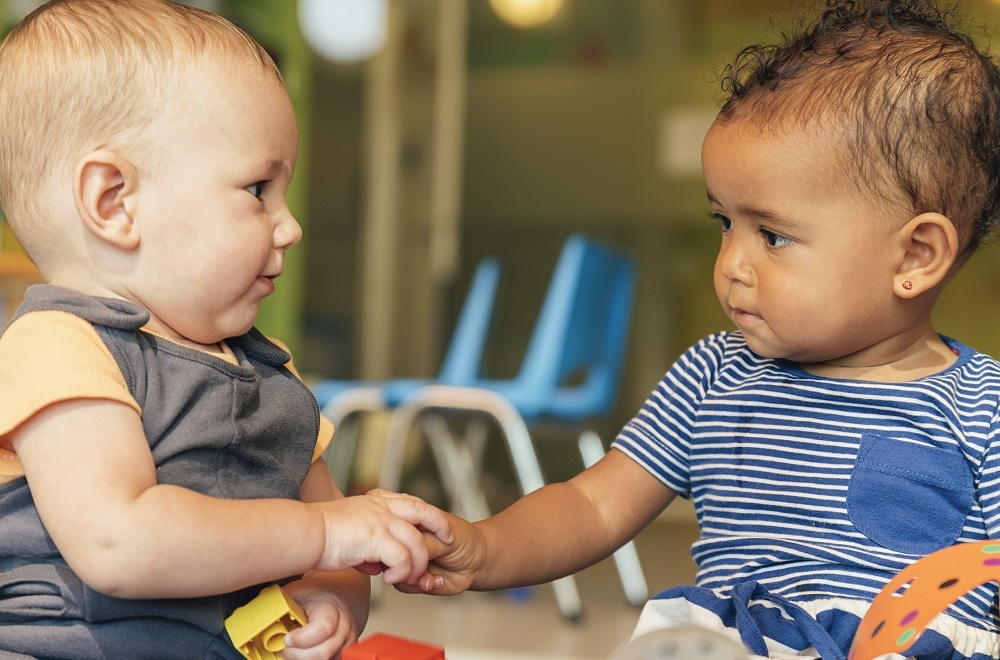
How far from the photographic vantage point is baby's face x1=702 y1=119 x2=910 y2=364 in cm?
82

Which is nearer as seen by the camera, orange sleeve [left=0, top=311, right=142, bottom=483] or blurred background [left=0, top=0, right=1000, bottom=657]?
orange sleeve [left=0, top=311, right=142, bottom=483]

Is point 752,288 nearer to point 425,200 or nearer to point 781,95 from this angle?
point 781,95

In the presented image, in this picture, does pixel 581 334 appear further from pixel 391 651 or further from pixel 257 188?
pixel 391 651

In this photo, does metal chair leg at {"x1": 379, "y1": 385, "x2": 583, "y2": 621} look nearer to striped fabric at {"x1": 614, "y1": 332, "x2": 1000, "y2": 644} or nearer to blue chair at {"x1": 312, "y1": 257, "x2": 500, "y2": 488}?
blue chair at {"x1": 312, "y1": 257, "x2": 500, "y2": 488}

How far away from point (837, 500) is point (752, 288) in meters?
0.17

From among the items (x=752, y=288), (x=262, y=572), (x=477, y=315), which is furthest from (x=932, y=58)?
(x=477, y=315)

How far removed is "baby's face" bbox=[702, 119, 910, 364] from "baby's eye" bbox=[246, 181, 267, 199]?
358 mm

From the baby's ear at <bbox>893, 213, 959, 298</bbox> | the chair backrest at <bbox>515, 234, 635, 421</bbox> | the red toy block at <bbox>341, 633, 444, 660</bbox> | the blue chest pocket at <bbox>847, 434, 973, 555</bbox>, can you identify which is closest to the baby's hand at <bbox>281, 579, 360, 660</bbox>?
the red toy block at <bbox>341, 633, 444, 660</bbox>

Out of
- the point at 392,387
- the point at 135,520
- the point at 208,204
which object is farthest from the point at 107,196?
the point at 392,387

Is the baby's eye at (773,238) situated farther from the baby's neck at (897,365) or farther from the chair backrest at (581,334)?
the chair backrest at (581,334)

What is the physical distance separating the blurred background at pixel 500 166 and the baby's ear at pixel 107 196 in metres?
3.70

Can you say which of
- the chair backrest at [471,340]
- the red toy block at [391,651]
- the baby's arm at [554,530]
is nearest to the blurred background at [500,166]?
the chair backrest at [471,340]

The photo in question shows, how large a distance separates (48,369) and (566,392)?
2241mm

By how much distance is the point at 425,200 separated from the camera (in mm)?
4574
